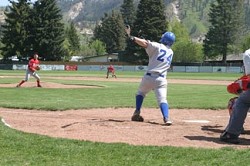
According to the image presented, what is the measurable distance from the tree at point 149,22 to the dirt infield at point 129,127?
73.3 m

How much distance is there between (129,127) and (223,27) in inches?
3364

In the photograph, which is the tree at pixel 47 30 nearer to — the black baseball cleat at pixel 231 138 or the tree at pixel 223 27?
the tree at pixel 223 27

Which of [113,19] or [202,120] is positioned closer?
[202,120]

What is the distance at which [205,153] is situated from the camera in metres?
6.64

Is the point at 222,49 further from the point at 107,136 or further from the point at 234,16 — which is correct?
the point at 107,136

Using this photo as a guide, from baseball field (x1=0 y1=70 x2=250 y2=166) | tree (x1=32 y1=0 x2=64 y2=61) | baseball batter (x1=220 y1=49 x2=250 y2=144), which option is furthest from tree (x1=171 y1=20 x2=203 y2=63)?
baseball batter (x1=220 y1=49 x2=250 y2=144)

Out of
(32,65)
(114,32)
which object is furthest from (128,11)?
(32,65)

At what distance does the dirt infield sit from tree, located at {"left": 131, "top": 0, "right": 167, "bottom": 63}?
73.3 meters

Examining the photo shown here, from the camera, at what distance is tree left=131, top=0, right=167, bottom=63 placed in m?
86.2

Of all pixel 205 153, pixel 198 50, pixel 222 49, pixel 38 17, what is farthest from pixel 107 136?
pixel 198 50

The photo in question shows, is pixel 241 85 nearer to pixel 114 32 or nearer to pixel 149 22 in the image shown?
pixel 149 22

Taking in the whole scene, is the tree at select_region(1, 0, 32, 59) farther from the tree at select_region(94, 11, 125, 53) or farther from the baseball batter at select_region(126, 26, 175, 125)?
the baseball batter at select_region(126, 26, 175, 125)

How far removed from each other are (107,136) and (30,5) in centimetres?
8160

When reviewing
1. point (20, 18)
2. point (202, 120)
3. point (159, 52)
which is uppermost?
point (20, 18)
